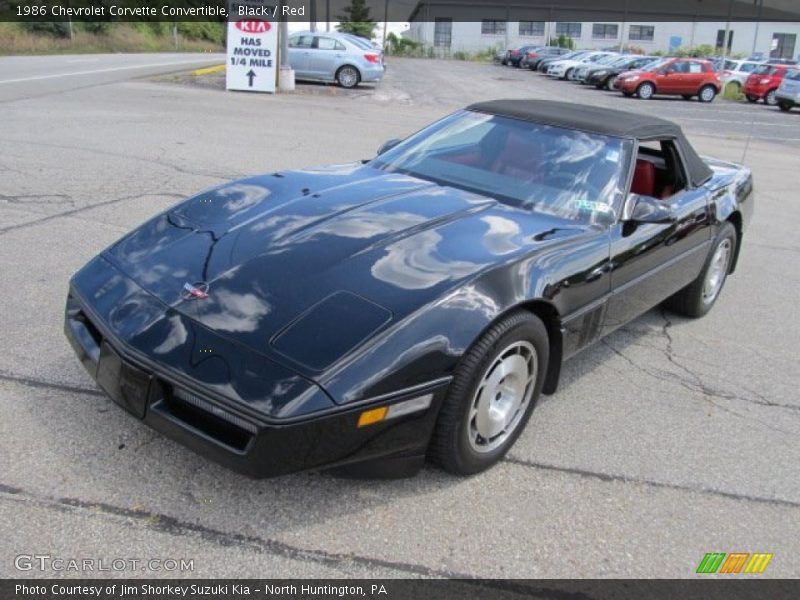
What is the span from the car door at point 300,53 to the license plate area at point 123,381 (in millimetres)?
18687

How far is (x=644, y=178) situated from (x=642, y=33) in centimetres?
7050

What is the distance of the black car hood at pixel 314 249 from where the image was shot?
2.69m

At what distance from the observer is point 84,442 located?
9.67 feet

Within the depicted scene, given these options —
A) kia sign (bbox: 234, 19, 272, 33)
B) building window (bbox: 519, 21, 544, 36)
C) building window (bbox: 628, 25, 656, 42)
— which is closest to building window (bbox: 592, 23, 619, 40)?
building window (bbox: 628, 25, 656, 42)

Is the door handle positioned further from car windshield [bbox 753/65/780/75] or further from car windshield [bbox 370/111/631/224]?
car windshield [bbox 753/65/780/75]

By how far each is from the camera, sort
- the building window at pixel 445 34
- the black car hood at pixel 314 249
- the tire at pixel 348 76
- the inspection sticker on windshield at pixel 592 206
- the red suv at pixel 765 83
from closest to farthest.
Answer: the black car hood at pixel 314 249 → the inspection sticker on windshield at pixel 592 206 → the tire at pixel 348 76 → the red suv at pixel 765 83 → the building window at pixel 445 34

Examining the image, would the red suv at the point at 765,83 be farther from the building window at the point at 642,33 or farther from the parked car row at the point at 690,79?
the building window at the point at 642,33

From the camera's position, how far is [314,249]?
9.90 feet

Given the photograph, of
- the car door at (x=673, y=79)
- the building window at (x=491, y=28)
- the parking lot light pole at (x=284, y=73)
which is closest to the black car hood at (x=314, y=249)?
the parking lot light pole at (x=284, y=73)

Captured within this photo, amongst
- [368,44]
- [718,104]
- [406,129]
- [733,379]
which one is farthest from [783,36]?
[733,379]

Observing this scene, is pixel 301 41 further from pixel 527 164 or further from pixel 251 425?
pixel 251 425

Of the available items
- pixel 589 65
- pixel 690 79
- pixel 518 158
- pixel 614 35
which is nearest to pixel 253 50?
pixel 518 158

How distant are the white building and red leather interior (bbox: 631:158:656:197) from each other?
64.6 m

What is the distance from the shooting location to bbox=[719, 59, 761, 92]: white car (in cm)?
3366
